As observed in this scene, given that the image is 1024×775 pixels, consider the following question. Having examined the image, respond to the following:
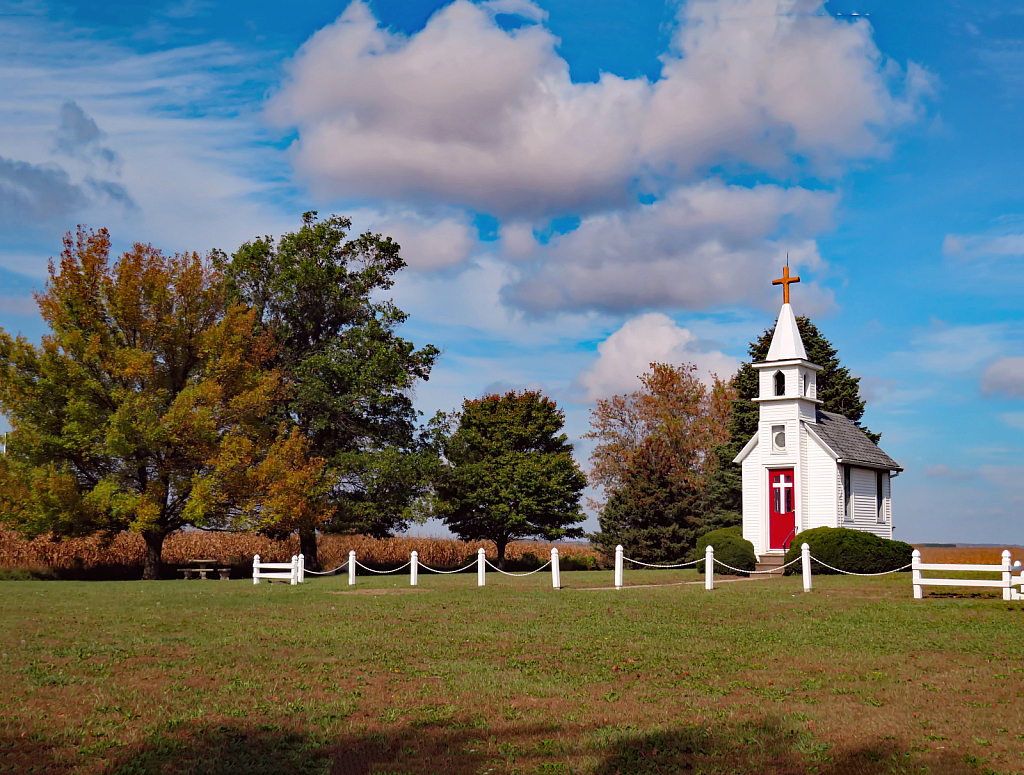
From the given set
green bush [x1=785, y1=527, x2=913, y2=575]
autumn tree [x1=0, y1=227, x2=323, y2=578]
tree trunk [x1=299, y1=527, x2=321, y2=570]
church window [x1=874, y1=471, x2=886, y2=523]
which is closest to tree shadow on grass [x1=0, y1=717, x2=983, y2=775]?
green bush [x1=785, y1=527, x2=913, y2=575]

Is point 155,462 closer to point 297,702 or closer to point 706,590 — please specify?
point 706,590

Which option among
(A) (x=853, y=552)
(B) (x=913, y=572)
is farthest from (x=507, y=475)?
(B) (x=913, y=572)

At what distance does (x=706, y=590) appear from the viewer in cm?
2434

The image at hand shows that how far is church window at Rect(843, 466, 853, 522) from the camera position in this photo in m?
37.9

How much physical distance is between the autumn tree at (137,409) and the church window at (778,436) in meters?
19.6

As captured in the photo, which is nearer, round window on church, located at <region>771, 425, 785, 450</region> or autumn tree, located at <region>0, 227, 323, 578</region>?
autumn tree, located at <region>0, 227, 323, 578</region>

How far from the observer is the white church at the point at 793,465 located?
37000 mm

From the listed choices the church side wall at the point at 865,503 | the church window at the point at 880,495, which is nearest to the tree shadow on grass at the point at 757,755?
the church side wall at the point at 865,503

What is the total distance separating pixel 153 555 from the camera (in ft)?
121

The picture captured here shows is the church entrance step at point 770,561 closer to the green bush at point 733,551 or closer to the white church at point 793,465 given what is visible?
the white church at point 793,465

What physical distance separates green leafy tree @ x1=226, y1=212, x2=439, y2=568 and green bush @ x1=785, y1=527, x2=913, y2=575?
18.8 meters

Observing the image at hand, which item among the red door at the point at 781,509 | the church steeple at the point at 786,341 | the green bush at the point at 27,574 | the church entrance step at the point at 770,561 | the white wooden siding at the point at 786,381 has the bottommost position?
the green bush at the point at 27,574

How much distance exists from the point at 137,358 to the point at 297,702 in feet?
Answer: 90.2

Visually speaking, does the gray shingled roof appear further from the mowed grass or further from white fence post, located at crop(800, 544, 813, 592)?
the mowed grass
